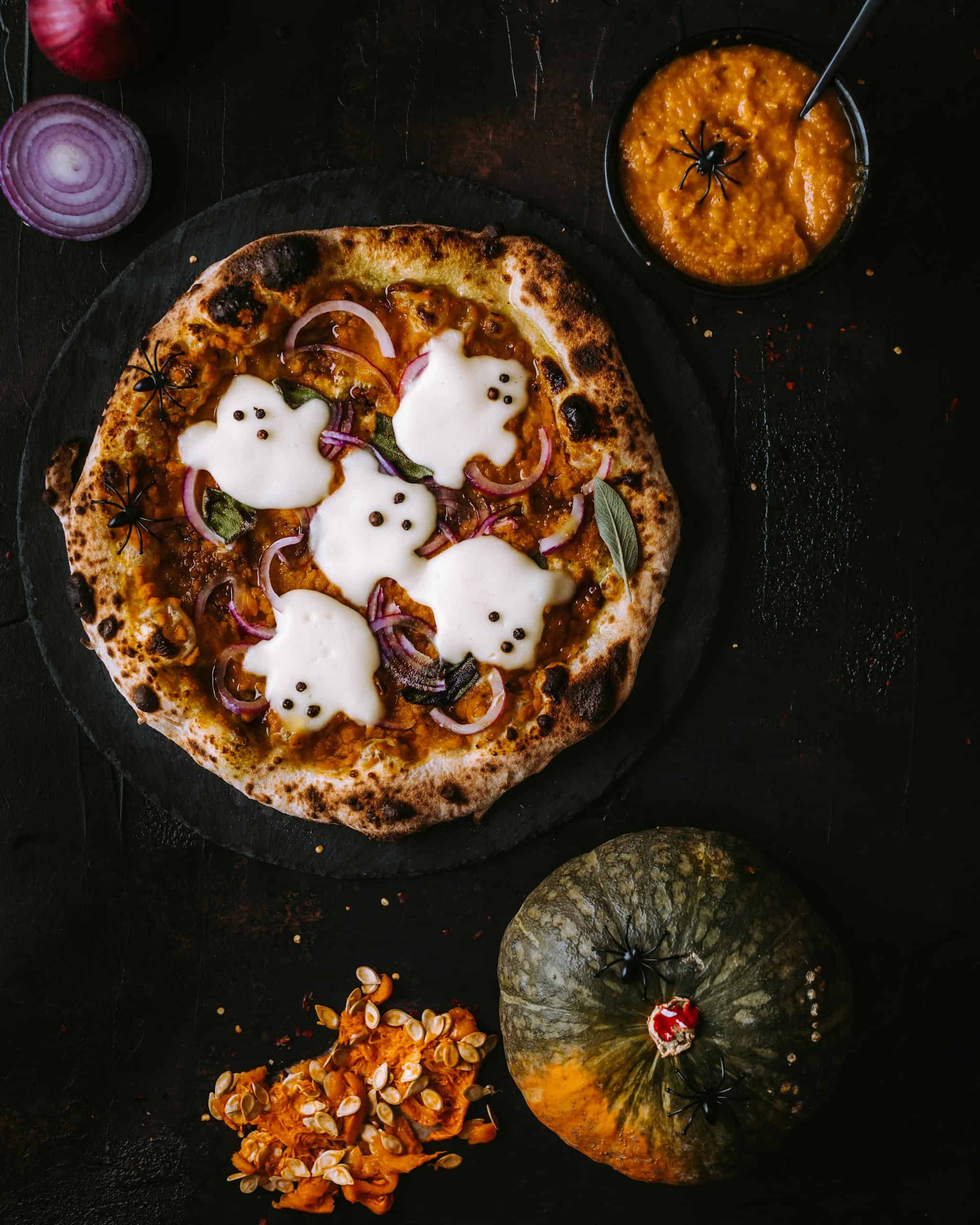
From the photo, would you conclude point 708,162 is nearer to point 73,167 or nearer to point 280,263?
point 280,263

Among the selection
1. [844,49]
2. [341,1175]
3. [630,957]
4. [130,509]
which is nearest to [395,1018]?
[341,1175]

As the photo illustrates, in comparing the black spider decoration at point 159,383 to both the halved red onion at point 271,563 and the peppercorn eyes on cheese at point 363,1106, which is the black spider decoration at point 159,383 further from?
the peppercorn eyes on cheese at point 363,1106

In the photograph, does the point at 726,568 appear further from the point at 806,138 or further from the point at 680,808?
the point at 806,138

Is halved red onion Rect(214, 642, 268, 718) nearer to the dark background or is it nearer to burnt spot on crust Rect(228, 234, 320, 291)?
the dark background

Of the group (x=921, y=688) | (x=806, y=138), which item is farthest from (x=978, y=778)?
(x=806, y=138)

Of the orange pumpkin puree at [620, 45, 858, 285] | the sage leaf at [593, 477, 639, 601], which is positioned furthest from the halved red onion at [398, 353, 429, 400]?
the orange pumpkin puree at [620, 45, 858, 285]
